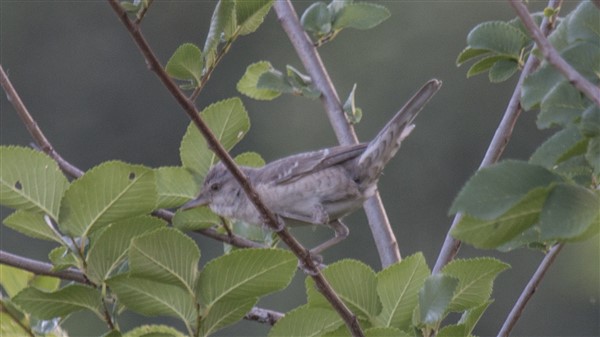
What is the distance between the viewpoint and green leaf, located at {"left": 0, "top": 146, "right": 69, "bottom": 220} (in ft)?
6.84

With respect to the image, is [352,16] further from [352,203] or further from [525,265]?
[525,265]

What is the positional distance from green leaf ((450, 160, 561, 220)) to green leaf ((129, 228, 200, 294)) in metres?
0.67

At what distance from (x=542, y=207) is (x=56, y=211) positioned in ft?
3.38

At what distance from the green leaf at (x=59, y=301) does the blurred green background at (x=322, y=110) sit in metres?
9.36

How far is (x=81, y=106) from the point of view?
19219 millimetres

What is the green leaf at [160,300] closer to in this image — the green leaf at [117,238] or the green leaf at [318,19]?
the green leaf at [117,238]

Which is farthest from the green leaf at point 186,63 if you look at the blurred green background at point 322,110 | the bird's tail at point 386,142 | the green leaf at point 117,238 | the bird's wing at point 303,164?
the blurred green background at point 322,110

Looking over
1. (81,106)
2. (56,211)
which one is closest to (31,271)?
(56,211)

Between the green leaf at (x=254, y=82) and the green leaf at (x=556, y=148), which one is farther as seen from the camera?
the green leaf at (x=254, y=82)

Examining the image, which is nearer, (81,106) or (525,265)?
(525,265)

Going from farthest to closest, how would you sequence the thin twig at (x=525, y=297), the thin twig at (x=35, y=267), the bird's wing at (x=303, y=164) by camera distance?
1. the bird's wing at (x=303, y=164)
2. the thin twig at (x=525, y=297)
3. the thin twig at (x=35, y=267)

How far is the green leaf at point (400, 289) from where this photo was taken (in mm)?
2264

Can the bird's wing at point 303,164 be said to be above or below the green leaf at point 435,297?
below

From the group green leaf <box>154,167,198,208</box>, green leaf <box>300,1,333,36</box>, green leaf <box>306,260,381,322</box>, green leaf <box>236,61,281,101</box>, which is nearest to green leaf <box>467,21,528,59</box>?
green leaf <box>306,260,381,322</box>
